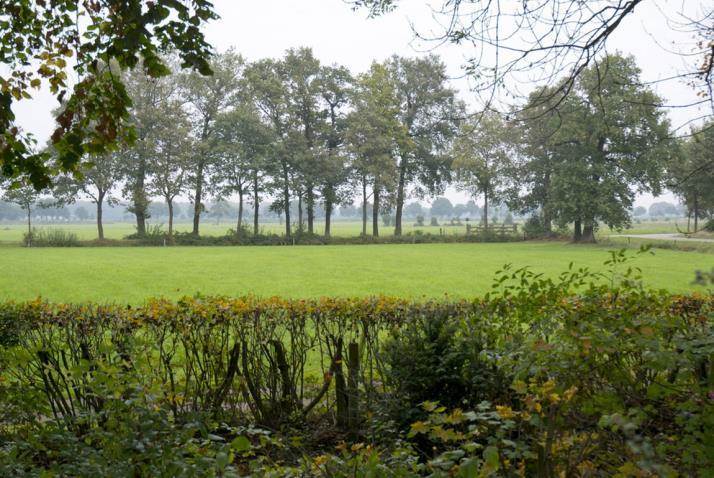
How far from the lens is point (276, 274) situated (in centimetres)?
2036

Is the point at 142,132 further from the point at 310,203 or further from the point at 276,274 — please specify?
the point at 276,274

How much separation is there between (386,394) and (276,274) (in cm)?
1634

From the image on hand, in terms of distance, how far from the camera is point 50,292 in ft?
52.6

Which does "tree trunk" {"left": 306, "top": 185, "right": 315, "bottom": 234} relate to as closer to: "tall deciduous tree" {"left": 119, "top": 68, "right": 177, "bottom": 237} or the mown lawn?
"tall deciduous tree" {"left": 119, "top": 68, "right": 177, "bottom": 237}

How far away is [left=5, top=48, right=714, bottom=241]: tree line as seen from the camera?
41.3 metres

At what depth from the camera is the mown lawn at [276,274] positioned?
1596 cm

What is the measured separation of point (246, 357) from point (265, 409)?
524 millimetres

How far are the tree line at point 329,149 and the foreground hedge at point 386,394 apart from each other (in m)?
36.2

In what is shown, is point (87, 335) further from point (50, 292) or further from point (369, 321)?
point (50, 292)

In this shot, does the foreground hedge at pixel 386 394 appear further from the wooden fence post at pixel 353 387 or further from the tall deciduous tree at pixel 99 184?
the tall deciduous tree at pixel 99 184

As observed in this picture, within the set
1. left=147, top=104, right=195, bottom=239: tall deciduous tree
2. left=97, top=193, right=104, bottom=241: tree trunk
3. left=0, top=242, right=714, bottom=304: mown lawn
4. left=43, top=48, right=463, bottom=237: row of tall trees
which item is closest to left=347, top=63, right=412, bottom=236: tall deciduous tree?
left=43, top=48, right=463, bottom=237: row of tall trees

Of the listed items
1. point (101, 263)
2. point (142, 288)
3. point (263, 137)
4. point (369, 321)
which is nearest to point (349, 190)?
point (263, 137)

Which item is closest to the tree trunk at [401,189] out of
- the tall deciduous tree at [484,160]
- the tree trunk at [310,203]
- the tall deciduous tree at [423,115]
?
the tall deciduous tree at [423,115]

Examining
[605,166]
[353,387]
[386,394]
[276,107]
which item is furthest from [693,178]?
[386,394]
